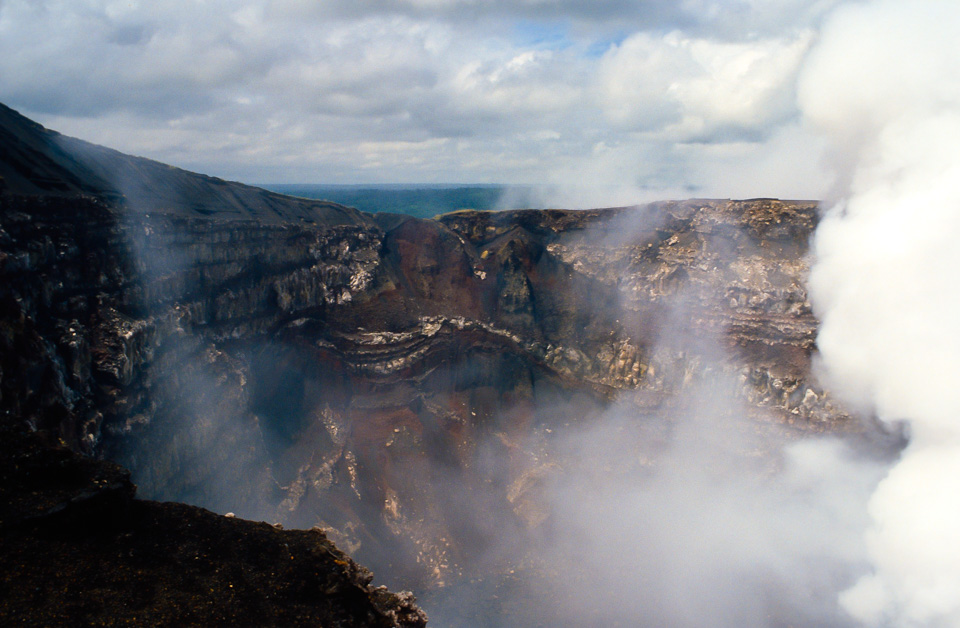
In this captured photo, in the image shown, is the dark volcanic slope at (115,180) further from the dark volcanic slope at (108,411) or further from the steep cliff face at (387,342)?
the steep cliff face at (387,342)

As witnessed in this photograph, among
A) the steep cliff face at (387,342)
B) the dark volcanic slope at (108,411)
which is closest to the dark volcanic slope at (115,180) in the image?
the dark volcanic slope at (108,411)

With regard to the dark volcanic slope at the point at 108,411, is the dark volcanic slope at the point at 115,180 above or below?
above

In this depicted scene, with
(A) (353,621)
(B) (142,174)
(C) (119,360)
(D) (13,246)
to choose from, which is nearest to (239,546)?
(A) (353,621)

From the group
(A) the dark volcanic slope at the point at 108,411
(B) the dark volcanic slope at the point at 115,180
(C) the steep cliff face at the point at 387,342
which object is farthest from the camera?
(B) the dark volcanic slope at the point at 115,180

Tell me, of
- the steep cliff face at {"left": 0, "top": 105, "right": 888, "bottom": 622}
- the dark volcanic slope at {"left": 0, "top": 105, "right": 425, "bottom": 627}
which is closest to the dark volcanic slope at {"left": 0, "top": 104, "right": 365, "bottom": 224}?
the dark volcanic slope at {"left": 0, "top": 105, "right": 425, "bottom": 627}

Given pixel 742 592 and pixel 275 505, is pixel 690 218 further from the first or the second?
pixel 275 505

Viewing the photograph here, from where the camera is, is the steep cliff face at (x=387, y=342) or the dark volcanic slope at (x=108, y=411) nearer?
the dark volcanic slope at (x=108, y=411)
